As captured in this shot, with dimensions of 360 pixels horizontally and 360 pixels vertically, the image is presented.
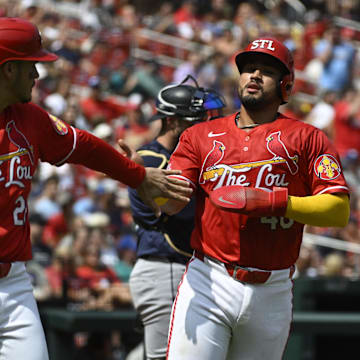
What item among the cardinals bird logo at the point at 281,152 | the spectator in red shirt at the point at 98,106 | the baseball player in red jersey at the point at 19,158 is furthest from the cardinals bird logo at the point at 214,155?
the spectator in red shirt at the point at 98,106

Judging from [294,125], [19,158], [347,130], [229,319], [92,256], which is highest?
[294,125]

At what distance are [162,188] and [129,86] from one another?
9300 mm

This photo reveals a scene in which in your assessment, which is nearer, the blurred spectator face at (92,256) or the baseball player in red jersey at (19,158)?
the baseball player in red jersey at (19,158)

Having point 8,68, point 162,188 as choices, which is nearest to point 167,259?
point 162,188

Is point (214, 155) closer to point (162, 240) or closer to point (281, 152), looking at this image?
point (281, 152)

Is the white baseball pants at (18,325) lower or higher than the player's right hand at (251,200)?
lower

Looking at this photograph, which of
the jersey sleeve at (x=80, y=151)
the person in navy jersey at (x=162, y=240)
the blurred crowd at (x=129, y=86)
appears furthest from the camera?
the blurred crowd at (x=129, y=86)

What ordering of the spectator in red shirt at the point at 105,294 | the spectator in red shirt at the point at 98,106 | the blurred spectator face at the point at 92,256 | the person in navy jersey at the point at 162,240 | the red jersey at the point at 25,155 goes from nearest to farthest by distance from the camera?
the red jersey at the point at 25,155 → the person in navy jersey at the point at 162,240 → the spectator in red shirt at the point at 105,294 → the blurred spectator face at the point at 92,256 → the spectator in red shirt at the point at 98,106

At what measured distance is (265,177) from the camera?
400cm

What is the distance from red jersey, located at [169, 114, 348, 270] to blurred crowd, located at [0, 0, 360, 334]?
3333 mm

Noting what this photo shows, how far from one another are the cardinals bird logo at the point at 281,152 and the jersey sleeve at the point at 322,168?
7 cm

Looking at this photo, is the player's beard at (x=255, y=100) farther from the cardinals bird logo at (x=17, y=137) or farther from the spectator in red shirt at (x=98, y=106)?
the spectator in red shirt at (x=98, y=106)

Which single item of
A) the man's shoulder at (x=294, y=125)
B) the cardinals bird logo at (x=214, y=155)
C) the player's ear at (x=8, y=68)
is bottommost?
the cardinals bird logo at (x=214, y=155)

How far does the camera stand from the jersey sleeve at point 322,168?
12.9 ft
